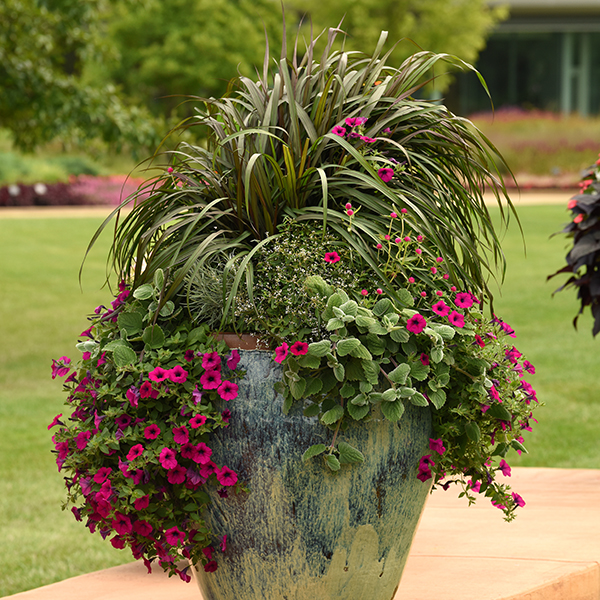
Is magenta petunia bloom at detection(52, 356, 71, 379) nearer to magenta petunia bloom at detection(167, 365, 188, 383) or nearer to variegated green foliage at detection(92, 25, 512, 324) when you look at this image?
variegated green foliage at detection(92, 25, 512, 324)

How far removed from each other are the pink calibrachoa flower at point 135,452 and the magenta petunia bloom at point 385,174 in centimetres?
106

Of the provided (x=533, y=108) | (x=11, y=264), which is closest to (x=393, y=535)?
(x=11, y=264)

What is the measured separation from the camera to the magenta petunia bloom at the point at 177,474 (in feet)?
7.58

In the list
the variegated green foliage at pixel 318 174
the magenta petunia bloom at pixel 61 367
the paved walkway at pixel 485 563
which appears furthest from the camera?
the paved walkway at pixel 485 563

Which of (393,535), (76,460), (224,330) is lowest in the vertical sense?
(393,535)

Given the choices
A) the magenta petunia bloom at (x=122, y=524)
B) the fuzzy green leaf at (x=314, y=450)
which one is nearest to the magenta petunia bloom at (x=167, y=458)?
the magenta petunia bloom at (x=122, y=524)

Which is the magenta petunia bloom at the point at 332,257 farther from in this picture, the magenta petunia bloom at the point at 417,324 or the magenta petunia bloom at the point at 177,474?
the magenta petunia bloom at the point at 177,474

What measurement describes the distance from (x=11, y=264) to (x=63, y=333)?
4168 millimetres

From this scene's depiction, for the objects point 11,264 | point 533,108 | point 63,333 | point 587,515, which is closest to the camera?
point 587,515

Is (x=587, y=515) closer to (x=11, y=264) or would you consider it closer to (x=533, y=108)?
(x=11, y=264)

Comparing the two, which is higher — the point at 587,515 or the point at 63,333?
the point at 587,515

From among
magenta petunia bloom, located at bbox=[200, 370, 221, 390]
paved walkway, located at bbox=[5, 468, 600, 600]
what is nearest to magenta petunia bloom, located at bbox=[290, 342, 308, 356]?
magenta petunia bloom, located at bbox=[200, 370, 221, 390]

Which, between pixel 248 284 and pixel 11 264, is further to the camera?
pixel 11 264

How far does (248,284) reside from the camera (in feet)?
7.45
